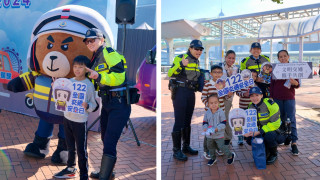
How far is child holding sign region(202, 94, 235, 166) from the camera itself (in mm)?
3660

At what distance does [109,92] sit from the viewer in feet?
9.20

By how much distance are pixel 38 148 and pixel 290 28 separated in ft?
37.0

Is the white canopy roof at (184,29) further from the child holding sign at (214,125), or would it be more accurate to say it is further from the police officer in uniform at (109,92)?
the police officer in uniform at (109,92)

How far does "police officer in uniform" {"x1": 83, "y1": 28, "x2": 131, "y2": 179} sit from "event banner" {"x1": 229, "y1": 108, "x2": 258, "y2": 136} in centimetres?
147

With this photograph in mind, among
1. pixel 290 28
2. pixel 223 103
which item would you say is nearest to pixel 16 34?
pixel 223 103

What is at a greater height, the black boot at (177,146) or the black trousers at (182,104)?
the black trousers at (182,104)

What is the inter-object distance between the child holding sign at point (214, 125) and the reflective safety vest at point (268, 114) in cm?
46

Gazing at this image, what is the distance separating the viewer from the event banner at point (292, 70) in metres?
3.75

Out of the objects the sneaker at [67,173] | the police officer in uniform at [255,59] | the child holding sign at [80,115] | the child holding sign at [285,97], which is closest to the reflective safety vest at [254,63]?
the police officer in uniform at [255,59]

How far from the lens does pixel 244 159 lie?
4.04 metres

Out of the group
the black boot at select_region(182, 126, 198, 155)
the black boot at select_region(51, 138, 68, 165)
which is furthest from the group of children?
the black boot at select_region(51, 138, 68, 165)

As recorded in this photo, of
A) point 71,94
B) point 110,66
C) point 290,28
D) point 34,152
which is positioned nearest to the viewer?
point 110,66

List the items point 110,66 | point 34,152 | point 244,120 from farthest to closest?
point 34,152
point 244,120
point 110,66

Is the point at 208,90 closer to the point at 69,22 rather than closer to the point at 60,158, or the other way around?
the point at 69,22
